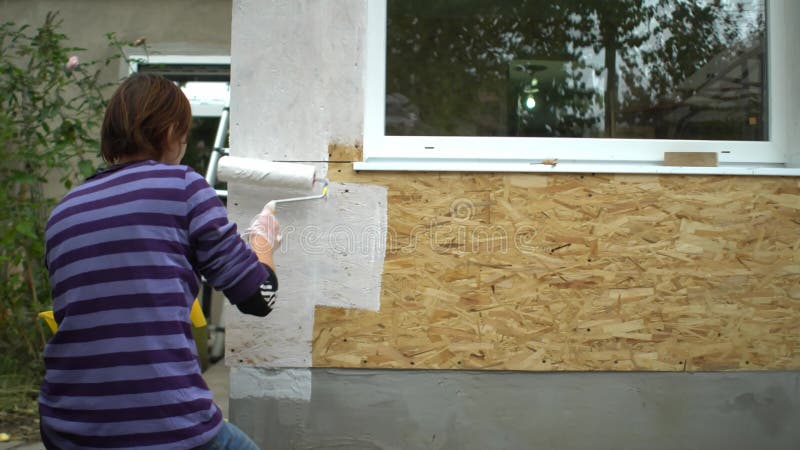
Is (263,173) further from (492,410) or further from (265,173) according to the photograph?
(492,410)

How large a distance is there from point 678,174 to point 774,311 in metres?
0.73

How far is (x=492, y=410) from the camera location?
9.77 ft

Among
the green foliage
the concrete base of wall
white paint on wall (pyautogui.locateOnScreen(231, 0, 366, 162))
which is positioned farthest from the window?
the concrete base of wall

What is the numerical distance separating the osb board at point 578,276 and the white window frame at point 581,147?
10cm

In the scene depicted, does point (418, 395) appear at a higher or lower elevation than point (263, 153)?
lower

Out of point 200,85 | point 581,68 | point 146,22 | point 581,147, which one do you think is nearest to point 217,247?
point 581,147

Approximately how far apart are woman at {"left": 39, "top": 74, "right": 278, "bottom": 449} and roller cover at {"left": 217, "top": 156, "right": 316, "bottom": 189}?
4.16 feet

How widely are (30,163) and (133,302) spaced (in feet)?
11.3

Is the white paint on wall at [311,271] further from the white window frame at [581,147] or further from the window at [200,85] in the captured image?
the window at [200,85]

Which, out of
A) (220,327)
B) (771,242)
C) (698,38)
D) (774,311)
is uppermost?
(698,38)

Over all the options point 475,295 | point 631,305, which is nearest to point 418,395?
point 475,295

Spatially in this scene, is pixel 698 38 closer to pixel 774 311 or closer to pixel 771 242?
pixel 771 242

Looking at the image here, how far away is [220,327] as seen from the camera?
5641 millimetres

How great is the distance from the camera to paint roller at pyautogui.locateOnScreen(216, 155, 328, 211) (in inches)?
109
